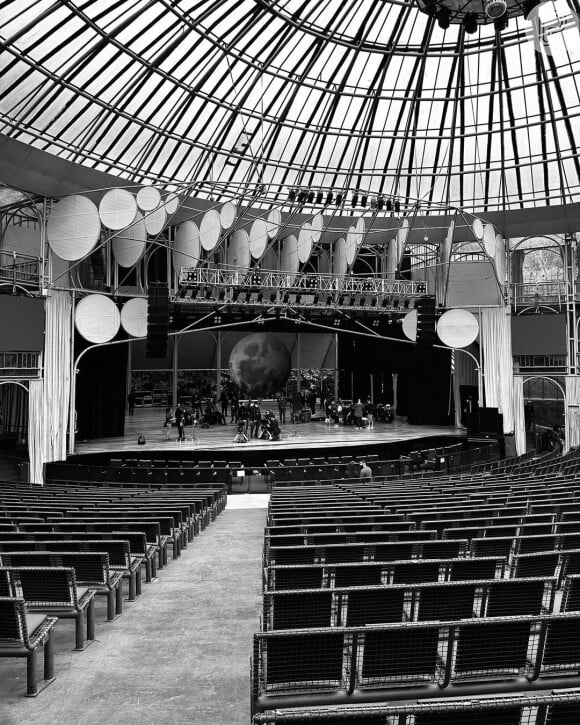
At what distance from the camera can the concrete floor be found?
16.9 feet

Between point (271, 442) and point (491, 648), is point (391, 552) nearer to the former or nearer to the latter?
point (491, 648)

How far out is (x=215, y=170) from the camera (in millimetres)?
35000

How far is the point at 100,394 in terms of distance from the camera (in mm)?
37281

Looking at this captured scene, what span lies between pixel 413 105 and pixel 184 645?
32344mm

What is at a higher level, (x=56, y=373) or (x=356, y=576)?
(x=56, y=373)

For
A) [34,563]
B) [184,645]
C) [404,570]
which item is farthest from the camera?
[34,563]

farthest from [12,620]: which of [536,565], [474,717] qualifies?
[536,565]

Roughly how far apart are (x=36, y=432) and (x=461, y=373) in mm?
28511

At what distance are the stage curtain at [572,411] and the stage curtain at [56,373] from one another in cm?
2537

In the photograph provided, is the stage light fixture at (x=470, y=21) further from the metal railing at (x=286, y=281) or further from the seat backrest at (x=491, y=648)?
the seat backrest at (x=491, y=648)

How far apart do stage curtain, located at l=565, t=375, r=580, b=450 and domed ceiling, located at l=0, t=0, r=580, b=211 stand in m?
10.1

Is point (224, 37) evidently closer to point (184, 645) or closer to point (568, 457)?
point (568, 457)

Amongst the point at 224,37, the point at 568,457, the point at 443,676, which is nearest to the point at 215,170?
the point at 224,37

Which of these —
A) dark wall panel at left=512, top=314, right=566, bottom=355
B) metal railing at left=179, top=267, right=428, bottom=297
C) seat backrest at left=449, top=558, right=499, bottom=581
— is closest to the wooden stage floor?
dark wall panel at left=512, top=314, right=566, bottom=355
